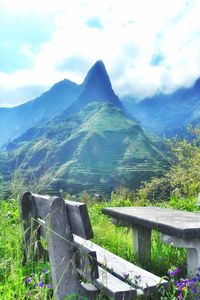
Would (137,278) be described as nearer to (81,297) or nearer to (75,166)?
(81,297)

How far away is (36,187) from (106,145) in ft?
436

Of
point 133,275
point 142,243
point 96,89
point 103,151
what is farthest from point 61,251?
point 96,89

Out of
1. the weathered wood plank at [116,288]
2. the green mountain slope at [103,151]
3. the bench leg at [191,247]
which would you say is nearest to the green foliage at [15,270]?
the weathered wood plank at [116,288]

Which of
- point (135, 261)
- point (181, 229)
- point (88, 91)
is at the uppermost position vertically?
point (88, 91)

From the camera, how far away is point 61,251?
8.92 ft

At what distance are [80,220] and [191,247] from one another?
102 centimetres

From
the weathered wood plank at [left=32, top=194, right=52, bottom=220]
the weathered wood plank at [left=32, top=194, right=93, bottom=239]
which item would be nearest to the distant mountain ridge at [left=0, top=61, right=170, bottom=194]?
the weathered wood plank at [left=32, top=194, right=52, bottom=220]

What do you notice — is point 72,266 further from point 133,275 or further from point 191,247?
point 191,247

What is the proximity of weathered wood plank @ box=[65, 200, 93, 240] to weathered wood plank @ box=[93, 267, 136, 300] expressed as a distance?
Result: 26cm

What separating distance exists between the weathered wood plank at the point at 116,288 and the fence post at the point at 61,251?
0.50 ft

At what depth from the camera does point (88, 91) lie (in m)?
194

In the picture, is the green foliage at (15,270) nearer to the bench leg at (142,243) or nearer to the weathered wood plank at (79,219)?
the weathered wood plank at (79,219)

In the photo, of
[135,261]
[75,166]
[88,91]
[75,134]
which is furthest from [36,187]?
[88,91]

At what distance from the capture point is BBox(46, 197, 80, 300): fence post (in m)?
2.69
